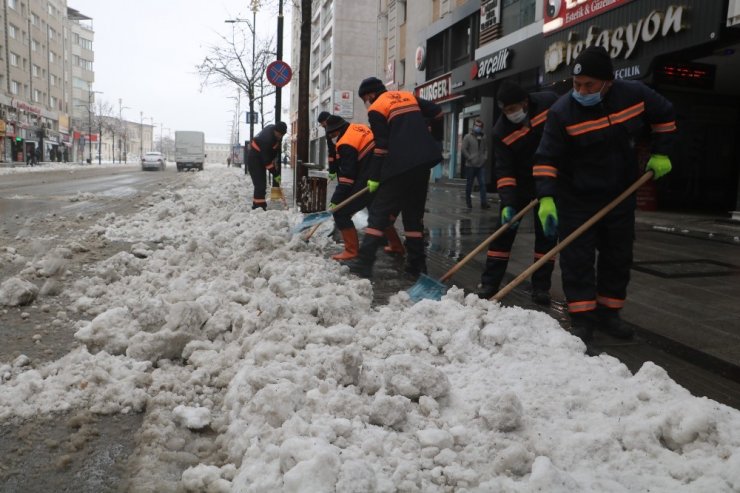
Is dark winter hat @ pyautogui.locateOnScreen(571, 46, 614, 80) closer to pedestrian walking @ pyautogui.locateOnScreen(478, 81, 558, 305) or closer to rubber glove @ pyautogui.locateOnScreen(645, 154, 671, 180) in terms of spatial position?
rubber glove @ pyautogui.locateOnScreen(645, 154, 671, 180)

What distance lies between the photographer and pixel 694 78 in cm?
1257

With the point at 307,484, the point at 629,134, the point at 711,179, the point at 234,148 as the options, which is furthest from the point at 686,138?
the point at 234,148

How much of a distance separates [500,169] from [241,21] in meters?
26.5

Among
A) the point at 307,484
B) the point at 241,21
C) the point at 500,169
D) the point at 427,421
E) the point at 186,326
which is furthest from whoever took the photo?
the point at 241,21

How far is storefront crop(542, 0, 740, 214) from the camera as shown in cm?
1047

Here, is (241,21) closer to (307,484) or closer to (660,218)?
(660,218)

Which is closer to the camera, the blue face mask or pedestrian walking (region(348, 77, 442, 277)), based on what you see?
the blue face mask

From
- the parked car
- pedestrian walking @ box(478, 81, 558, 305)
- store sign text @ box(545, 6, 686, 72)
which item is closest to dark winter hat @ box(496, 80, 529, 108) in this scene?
pedestrian walking @ box(478, 81, 558, 305)

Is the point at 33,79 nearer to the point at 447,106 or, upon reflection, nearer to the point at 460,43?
the point at 447,106

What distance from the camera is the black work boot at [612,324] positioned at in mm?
3889

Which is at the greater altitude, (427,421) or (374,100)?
(374,100)

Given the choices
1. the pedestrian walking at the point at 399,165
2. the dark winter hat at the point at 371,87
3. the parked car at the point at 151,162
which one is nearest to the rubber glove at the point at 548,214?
the pedestrian walking at the point at 399,165

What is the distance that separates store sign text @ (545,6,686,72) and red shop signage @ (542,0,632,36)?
0.34 m

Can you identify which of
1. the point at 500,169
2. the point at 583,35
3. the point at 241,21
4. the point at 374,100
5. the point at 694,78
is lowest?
the point at 500,169
